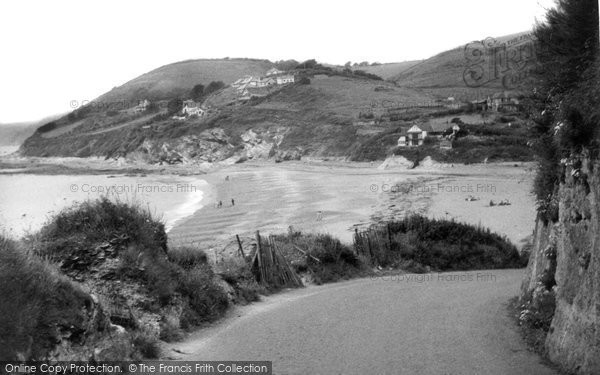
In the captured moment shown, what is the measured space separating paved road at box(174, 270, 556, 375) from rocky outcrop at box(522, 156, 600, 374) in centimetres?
51

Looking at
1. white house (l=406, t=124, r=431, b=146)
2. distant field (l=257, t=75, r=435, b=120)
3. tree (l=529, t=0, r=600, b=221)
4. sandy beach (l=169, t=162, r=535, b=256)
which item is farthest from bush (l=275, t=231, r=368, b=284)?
distant field (l=257, t=75, r=435, b=120)

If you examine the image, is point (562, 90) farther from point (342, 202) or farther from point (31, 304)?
point (342, 202)

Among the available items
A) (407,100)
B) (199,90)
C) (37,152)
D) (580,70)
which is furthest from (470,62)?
(580,70)

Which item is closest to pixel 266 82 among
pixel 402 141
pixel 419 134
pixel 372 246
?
pixel 402 141

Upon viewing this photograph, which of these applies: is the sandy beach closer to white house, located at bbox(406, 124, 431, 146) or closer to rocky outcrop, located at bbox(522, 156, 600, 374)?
white house, located at bbox(406, 124, 431, 146)

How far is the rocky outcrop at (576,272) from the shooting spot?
21.1 feet

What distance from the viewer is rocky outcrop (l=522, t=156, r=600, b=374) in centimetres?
643

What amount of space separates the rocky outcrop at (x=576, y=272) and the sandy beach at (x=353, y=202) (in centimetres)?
1163

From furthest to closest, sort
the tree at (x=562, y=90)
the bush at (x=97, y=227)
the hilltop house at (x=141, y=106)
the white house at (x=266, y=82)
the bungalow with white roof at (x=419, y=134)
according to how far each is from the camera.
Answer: the hilltop house at (x=141, y=106), the white house at (x=266, y=82), the bungalow with white roof at (x=419, y=134), the bush at (x=97, y=227), the tree at (x=562, y=90)

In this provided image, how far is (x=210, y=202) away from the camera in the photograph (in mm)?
45406

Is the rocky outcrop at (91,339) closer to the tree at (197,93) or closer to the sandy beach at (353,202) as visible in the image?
the sandy beach at (353,202)

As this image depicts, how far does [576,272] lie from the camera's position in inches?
281

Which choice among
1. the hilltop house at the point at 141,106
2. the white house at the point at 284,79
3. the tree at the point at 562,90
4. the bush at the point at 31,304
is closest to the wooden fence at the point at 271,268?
the tree at the point at 562,90

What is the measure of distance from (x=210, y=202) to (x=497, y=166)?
29.4 meters
